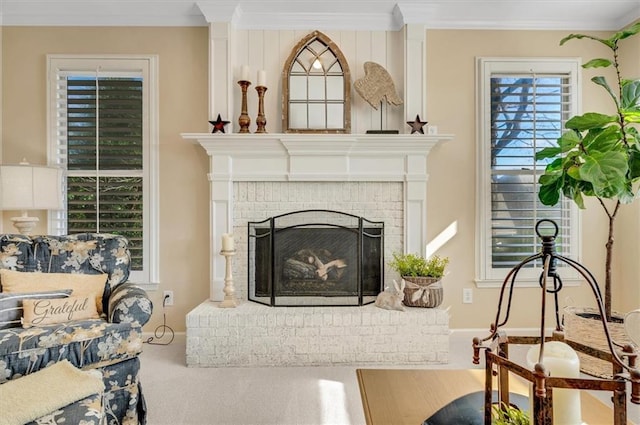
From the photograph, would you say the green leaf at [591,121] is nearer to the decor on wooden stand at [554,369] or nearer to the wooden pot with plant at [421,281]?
the wooden pot with plant at [421,281]

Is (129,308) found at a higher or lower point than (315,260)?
lower

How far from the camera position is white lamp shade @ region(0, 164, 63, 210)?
8.47ft

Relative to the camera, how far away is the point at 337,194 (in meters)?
3.08

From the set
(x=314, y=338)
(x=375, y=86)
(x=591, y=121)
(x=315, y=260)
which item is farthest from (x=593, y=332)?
(x=375, y=86)

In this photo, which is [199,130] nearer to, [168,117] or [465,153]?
[168,117]

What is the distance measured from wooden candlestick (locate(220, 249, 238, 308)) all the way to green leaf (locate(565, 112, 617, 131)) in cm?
233

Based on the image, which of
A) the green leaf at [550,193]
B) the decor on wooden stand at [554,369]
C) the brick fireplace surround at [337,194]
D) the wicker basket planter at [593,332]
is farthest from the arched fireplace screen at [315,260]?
the decor on wooden stand at [554,369]

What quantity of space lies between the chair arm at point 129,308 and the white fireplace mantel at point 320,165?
981 millimetres

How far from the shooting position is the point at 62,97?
10.3ft

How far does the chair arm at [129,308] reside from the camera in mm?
1885

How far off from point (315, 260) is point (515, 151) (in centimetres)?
194

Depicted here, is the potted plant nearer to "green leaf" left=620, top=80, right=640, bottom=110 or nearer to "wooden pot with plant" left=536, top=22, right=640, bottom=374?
"wooden pot with plant" left=536, top=22, right=640, bottom=374

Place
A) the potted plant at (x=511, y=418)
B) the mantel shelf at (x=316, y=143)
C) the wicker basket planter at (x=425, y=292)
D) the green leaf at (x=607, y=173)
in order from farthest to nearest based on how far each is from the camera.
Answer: the mantel shelf at (x=316, y=143), the wicker basket planter at (x=425, y=292), the green leaf at (x=607, y=173), the potted plant at (x=511, y=418)

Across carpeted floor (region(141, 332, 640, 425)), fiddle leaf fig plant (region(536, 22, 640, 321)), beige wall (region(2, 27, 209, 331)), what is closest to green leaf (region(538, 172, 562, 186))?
fiddle leaf fig plant (region(536, 22, 640, 321))
